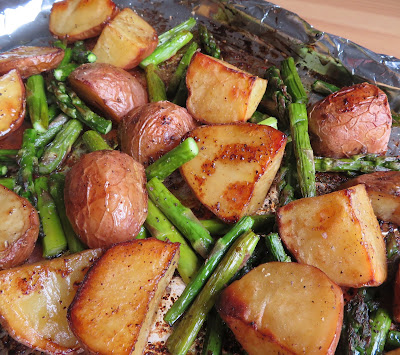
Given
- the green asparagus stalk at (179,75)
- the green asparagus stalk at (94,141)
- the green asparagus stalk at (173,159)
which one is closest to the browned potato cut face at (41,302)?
the green asparagus stalk at (173,159)

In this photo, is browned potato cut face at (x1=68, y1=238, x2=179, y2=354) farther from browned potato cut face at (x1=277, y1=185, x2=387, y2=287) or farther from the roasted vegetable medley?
browned potato cut face at (x1=277, y1=185, x2=387, y2=287)

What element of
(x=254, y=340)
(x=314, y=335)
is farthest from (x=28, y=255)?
(x=314, y=335)

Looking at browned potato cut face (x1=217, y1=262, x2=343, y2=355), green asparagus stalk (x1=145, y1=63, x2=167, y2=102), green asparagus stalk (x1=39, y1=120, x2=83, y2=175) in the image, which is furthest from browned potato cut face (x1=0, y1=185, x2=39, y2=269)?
green asparagus stalk (x1=145, y1=63, x2=167, y2=102)

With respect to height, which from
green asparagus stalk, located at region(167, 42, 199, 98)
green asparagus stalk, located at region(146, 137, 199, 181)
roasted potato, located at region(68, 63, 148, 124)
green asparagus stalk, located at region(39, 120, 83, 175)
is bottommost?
green asparagus stalk, located at region(146, 137, 199, 181)

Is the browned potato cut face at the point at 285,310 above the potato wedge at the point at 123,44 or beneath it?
beneath

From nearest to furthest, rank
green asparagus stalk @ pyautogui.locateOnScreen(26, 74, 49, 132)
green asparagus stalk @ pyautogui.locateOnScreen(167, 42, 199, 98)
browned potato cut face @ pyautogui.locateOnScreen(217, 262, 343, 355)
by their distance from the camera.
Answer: browned potato cut face @ pyautogui.locateOnScreen(217, 262, 343, 355) < green asparagus stalk @ pyautogui.locateOnScreen(26, 74, 49, 132) < green asparagus stalk @ pyautogui.locateOnScreen(167, 42, 199, 98)

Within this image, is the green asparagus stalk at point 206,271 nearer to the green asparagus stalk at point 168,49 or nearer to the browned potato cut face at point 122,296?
the browned potato cut face at point 122,296
